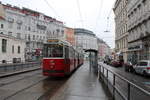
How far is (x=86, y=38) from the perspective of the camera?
123m

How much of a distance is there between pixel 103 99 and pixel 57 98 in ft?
6.51

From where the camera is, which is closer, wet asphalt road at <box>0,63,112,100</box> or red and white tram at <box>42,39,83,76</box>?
wet asphalt road at <box>0,63,112,100</box>

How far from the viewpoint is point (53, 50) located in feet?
44.2

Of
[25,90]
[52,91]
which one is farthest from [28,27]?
[52,91]

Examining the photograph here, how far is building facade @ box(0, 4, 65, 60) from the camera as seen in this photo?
54.1 m

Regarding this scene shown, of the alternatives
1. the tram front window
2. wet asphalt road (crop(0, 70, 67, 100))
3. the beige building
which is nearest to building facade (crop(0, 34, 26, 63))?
the tram front window

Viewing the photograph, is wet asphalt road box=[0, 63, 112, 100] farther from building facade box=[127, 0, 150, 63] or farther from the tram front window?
building facade box=[127, 0, 150, 63]

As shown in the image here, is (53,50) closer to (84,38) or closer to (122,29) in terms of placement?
(122,29)

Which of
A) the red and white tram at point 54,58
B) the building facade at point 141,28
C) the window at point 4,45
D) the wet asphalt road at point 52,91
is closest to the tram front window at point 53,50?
the red and white tram at point 54,58

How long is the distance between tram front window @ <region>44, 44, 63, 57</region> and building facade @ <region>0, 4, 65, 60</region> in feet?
109

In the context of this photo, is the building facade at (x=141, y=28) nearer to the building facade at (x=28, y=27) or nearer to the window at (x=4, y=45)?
the building facade at (x=28, y=27)

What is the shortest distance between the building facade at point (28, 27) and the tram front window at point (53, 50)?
109ft

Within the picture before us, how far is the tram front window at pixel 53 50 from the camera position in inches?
526

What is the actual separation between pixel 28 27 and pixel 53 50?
53023 mm
